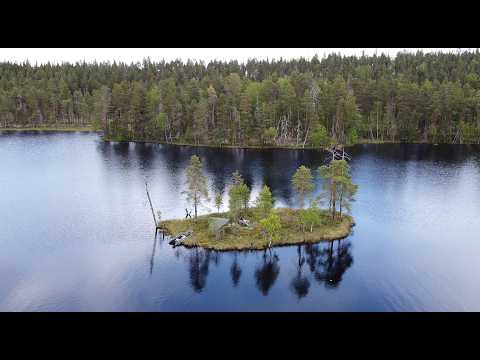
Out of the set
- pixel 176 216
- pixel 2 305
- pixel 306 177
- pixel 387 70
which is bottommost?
pixel 2 305

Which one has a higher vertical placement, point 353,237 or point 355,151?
point 355,151

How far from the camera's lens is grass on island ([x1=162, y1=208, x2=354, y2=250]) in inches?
2030

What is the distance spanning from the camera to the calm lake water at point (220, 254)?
135 ft

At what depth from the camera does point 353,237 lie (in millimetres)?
55219

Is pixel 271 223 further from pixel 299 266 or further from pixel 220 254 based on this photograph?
pixel 220 254

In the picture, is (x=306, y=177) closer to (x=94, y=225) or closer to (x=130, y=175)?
(x=94, y=225)

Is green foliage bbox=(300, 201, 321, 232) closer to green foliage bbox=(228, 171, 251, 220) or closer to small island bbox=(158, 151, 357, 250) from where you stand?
small island bbox=(158, 151, 357, 250)

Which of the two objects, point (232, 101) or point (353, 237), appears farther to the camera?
point (232, 101)

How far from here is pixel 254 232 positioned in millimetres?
54188

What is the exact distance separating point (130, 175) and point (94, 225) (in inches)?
1094

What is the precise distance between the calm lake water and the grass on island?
1.56 m

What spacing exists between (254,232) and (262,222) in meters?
4.12

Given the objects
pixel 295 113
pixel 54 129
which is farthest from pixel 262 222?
pixel 54 129

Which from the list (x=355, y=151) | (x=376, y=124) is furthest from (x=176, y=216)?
(x=376, y=124)
